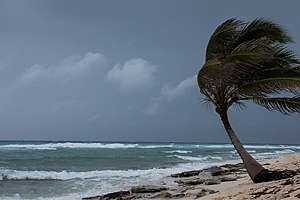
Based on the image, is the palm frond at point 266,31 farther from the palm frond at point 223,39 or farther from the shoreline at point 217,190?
the shoreline at point 217,190

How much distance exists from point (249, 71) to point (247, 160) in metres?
2.44

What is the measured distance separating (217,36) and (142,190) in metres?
5.35

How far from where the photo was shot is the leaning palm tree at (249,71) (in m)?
7.91

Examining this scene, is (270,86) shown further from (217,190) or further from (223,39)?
(217,190)

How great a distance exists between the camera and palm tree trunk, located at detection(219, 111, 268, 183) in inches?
332

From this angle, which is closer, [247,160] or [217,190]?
[247,160]

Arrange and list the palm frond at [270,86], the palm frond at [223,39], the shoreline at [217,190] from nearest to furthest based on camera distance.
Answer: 1. the shoreline at [217,190]
2. the palm frond at [270,86]
3. the palm frond at [223,39]

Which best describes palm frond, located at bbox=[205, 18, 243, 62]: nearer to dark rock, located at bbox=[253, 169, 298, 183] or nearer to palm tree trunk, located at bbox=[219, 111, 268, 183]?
palm tree trunk, located at bbox=[219, 111, 268, 183]

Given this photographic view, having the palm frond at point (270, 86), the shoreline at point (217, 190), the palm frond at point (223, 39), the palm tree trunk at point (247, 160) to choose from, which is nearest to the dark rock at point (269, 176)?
the palm tree trunk at point (247, 160)

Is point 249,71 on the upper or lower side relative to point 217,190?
upper

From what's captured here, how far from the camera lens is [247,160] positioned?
8.71 metres

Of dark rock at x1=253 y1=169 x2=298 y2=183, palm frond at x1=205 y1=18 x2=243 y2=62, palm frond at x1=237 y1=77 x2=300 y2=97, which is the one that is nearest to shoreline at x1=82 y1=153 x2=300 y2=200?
dark rock at x1=253 y1=169 x2=298 y2=183

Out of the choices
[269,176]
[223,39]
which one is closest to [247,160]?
[269,176]

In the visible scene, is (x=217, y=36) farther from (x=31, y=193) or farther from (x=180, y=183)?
(x=31, y=193)
